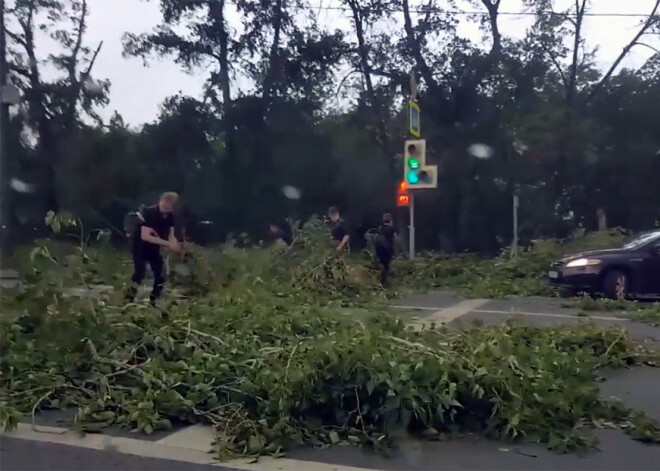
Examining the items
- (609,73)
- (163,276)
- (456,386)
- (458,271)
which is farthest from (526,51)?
(456,386)

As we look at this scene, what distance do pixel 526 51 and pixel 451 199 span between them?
533 centimetres

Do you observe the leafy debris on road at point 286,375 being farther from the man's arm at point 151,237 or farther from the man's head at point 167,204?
the man's head at point 167,204

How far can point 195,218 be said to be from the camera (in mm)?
18906

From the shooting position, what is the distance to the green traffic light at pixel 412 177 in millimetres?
16062

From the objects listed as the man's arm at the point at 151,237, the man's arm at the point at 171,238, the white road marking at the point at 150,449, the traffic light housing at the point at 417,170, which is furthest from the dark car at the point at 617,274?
the white road marking at the point at 150,449

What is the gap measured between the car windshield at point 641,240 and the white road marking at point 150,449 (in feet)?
34.5

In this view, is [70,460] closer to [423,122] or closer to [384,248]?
[384,248]

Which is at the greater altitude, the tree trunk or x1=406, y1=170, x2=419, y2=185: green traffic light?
the tree trunk

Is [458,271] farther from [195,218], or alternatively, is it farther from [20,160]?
[20,160]

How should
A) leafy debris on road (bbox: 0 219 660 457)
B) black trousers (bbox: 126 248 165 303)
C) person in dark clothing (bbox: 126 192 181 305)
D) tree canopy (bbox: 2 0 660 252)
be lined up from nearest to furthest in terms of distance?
1. leafy debris on road (bbox: 0 219 660 457)
2. black trousers (bbox: 126 248 165 303)
3. person in dark clothing (bbox: 126 192 181 305)
4. tree canopy (bbox: 2 0 660 252)

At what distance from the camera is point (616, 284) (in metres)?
13.6

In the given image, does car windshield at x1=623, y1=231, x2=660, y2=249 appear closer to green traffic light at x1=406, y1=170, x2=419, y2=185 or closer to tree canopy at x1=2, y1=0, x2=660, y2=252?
green traffic light at x1=406, y1=170, x2=419, y2=185

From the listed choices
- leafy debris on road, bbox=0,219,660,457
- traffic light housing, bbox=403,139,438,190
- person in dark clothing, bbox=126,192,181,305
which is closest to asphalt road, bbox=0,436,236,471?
leafy debris on road, bbox=0,219,660,457

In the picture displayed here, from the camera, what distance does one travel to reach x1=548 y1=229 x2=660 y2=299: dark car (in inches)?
537
